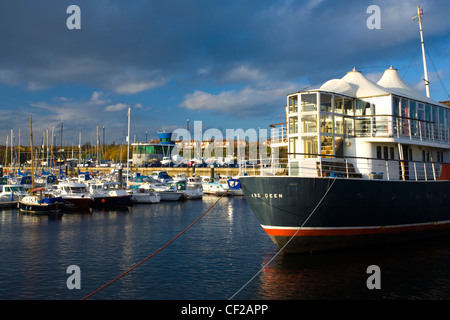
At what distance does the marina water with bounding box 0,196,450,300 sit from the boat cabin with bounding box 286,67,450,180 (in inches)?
179

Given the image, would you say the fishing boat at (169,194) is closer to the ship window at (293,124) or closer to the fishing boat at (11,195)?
the fishing boat at (11,195)

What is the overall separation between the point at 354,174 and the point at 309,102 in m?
4.68

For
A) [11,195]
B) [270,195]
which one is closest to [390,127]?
[270,195]

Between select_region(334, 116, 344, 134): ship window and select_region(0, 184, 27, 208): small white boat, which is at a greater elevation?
select_region(334, 116, 344, 134): ship window

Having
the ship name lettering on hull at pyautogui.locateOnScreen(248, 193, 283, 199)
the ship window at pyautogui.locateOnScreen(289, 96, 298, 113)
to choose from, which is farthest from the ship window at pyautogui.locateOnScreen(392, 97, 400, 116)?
the ship name lettering on hull at pyautogui.locateOnScreen(248, 193, 283, 199)

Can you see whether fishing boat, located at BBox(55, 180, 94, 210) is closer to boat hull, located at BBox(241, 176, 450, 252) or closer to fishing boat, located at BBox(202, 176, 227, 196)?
fishing boat, located at BBox(202, 176, 227, 196)

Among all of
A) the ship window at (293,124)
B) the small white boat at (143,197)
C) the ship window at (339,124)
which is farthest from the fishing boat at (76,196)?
the ship window at (339,124)

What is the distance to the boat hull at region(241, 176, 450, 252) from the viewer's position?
56.2 ft

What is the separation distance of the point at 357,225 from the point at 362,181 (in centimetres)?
227

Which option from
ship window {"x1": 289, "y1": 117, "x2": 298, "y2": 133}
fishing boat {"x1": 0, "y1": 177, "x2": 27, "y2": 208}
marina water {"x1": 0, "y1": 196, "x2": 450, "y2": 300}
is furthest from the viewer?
fishing boat {"x1": 0, "y1": 177, "x2": 27, "y2": 208}

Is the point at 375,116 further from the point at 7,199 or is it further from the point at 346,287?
the point at 7,199

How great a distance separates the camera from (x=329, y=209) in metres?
17.3

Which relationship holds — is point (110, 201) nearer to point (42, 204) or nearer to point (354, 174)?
point (42, 204)
